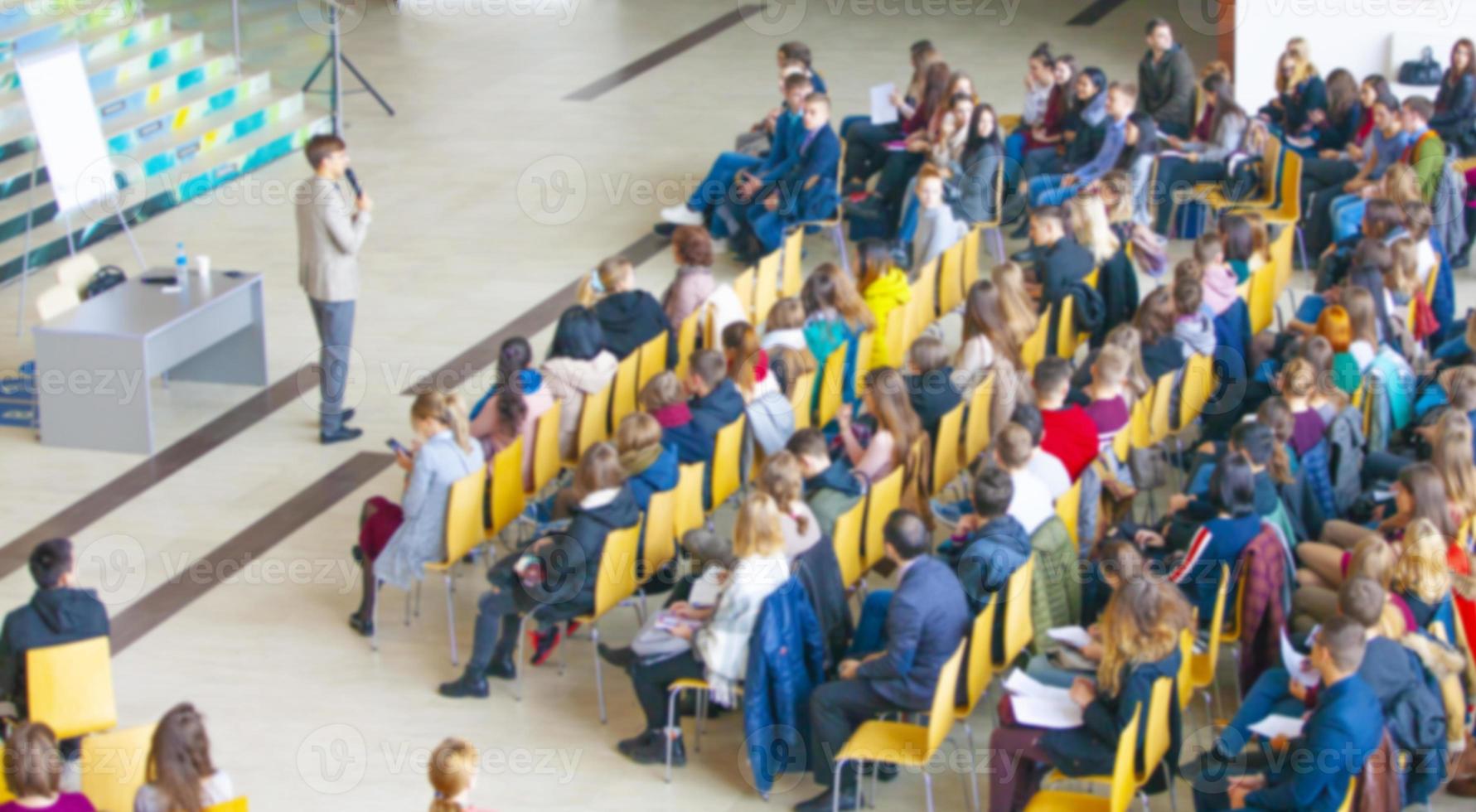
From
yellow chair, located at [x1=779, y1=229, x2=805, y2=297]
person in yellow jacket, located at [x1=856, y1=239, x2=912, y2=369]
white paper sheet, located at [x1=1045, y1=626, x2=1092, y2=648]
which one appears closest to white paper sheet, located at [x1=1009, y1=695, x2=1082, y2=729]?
white paper sheet, located at [x1=1045, y1=626, x2=1092, y2=648]

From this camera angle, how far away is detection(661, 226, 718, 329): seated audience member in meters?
9.25

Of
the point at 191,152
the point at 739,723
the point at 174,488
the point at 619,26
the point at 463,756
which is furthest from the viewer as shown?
the point at 619,26

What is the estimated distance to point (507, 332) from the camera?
34.9 feet

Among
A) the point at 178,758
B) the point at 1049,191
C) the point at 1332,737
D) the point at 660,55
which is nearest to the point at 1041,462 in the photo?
the point at 1332,737

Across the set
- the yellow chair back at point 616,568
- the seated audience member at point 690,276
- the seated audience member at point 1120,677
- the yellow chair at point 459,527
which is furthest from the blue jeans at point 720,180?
the seated audience member at point 1120,677

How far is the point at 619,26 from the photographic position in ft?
60.4

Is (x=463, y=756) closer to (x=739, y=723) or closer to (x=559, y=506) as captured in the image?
(x=739, y=723)

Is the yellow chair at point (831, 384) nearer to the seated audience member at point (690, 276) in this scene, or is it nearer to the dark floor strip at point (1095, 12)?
the seated audience member at point (690, 276)

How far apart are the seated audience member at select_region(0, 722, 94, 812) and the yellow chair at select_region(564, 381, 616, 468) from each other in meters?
3.38

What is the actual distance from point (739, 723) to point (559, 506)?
1321 mm

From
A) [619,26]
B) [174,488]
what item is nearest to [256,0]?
[619,26]

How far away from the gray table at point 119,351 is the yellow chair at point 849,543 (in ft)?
12.8

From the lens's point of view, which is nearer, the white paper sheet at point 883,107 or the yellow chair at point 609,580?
the yellow chair at point 609,580

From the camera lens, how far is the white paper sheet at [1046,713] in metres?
5.77
